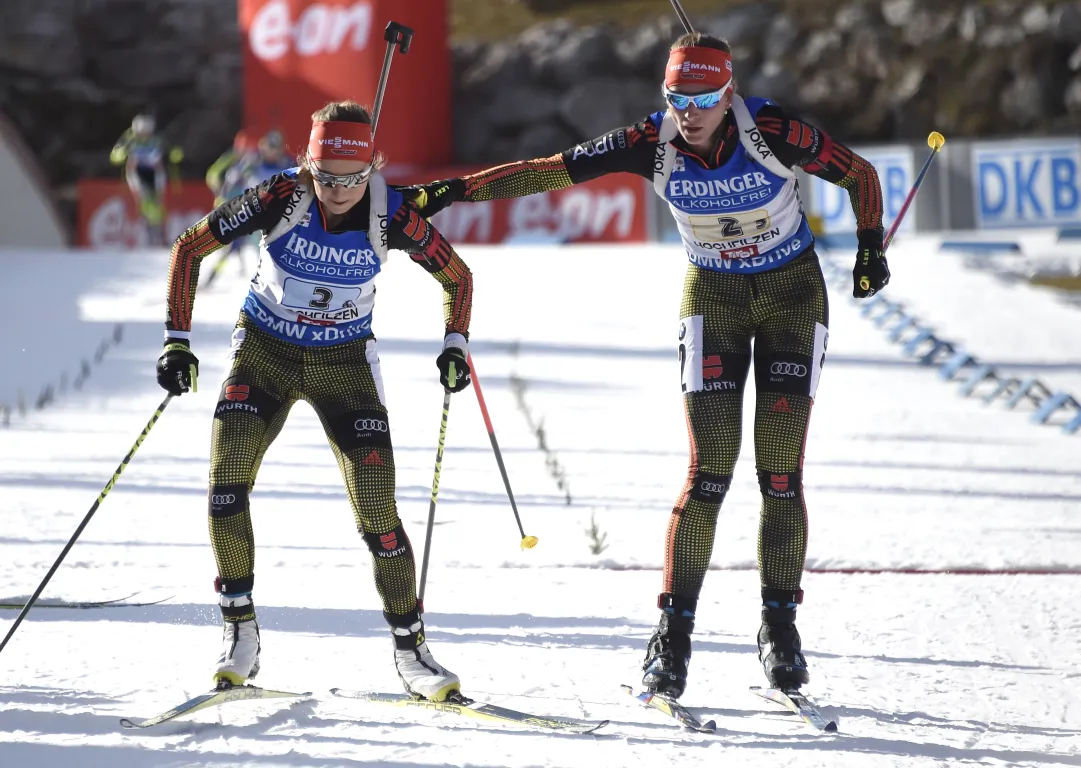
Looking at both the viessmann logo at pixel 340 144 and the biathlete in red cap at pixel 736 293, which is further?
the biathlete in red cap at pixel 736 293

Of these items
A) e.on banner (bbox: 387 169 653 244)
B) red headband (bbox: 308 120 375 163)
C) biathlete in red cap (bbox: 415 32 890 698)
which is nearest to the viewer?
red headband (bbox: 308 120 375 163)

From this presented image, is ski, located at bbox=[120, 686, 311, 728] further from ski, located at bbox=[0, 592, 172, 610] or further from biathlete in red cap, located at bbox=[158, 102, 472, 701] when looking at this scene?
ski, located at bbox=[0, 592, 172, 610]

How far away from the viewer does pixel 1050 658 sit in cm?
450

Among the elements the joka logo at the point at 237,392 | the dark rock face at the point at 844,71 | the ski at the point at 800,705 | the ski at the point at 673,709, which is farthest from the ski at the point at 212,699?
the dark rock face at the point at 844,71

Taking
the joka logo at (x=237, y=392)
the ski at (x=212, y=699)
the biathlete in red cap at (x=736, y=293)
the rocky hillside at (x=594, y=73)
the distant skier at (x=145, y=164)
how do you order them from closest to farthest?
the ski at (x=212, y=699) < the joka logo at (x=237, y=392) < the biathlete in red cap at (x=736, y=293) < the distant skier at (x=145, y=164) < the rocky hillside at (x=594, y=73)

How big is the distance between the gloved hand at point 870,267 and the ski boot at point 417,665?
1731 mm

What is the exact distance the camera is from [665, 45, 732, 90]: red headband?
4082 mm

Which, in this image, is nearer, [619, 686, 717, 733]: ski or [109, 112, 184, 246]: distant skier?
[619, 686, 717, 733]: ski

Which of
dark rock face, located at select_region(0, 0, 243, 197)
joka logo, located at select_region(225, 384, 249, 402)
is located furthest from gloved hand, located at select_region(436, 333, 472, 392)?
dark rock face, located at select_region(0, 0, 243, 197)

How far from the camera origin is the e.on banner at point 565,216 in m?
20.2

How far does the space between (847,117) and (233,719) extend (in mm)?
Result: 28374

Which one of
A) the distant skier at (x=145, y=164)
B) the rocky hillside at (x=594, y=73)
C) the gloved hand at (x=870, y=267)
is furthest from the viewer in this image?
the rocky hillside at (x=594, y=73)

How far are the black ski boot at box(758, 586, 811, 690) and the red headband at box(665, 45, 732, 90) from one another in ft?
5.18

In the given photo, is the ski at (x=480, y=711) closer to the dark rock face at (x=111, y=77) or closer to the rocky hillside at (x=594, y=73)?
the rocky hillside at (x=594, y=73)
